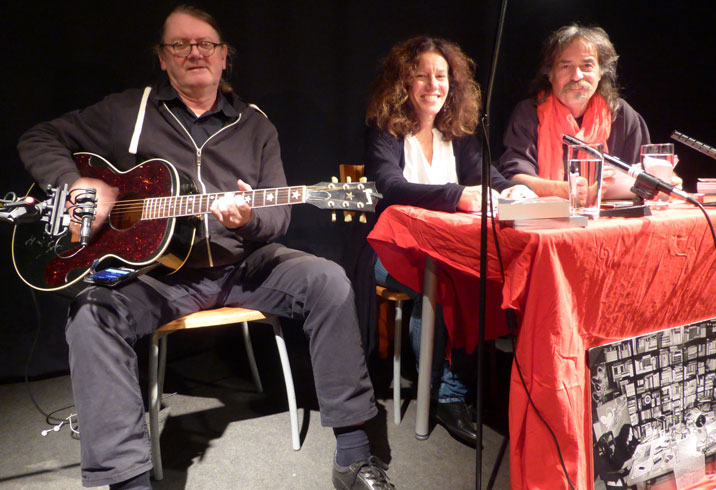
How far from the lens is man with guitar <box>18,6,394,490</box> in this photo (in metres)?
1.28

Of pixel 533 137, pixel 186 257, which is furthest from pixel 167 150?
pixel 533 137

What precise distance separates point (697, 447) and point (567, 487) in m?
0.47


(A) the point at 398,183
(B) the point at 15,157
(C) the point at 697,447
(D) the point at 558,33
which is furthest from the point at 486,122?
(B) the point at 15,157

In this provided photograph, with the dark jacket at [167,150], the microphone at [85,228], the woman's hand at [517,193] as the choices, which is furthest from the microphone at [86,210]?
the woman's hand at [517,193]

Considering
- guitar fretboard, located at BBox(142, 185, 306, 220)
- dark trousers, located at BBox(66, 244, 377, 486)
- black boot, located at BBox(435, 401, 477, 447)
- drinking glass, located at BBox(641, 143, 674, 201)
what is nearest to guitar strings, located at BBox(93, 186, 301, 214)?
guitar fretboard, located at BBox(142, 185, 306, 220)

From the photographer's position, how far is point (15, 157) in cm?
204

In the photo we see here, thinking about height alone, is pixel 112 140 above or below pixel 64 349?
above

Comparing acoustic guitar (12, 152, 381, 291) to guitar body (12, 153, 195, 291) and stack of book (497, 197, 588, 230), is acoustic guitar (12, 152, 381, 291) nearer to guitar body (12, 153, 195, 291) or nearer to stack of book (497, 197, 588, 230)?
guitar body (12, 153, 195, 291)

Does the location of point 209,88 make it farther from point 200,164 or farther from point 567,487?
point 567,487

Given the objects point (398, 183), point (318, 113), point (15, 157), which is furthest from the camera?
point (318, 113)

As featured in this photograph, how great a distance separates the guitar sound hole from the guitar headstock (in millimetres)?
521

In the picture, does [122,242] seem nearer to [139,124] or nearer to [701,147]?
[139,124]

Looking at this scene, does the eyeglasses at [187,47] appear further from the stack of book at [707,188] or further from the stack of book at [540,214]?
the stack of book at [707,188]

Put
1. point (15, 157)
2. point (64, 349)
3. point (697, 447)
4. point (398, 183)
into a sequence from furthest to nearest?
point (64, 349)
point (15, 157)
point (398, 183)
point (697, 447)
